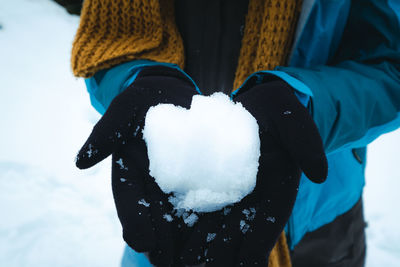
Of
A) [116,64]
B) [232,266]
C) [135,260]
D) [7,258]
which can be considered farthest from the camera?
[7,258]

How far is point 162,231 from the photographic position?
0.64 metres

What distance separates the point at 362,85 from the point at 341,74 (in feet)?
0.21

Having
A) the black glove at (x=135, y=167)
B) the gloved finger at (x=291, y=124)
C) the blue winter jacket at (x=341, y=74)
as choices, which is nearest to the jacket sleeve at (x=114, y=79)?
the blue winter jacket at (x=341, y=74)

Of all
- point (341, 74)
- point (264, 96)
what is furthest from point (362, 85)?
point (264, 96)

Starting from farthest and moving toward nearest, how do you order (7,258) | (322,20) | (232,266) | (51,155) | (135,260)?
(51,155), (7,258), (135,260), (322,20), (232,266)

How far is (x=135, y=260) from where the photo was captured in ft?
3.43

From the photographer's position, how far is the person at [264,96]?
0.63 meters

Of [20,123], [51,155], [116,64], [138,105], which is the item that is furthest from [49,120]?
[138,105]

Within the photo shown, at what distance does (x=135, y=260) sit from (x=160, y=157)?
56 centimetres

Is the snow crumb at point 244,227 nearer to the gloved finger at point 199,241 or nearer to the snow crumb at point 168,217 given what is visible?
the gloved finger at point 199,241

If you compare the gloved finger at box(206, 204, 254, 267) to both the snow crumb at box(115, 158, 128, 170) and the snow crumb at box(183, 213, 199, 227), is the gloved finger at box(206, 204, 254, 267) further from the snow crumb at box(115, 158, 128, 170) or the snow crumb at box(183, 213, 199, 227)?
the snow crumb at box(115, 158, 128, 170)

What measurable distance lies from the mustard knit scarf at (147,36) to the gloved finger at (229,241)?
0.30 meters

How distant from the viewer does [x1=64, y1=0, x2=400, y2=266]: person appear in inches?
24.7

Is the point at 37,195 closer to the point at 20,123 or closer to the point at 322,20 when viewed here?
the point at 20,123
